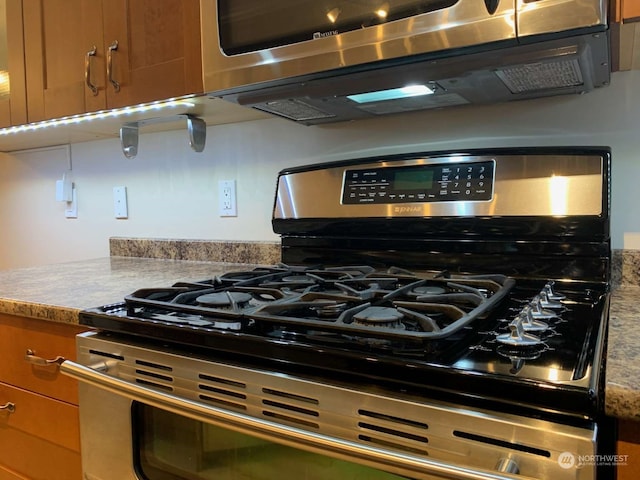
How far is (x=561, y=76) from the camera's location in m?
0.91

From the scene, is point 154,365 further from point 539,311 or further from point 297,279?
point 539,311

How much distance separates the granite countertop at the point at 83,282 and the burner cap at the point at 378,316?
1.89ft

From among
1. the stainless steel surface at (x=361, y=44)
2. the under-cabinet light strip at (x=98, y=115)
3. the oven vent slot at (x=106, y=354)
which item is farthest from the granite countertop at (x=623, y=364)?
the under-cabinet light strip at (x=98, y=115)

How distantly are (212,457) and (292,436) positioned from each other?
0.76 ft

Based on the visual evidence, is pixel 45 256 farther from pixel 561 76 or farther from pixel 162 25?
pixel 561 76

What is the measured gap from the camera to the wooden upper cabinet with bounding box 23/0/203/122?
1.17m

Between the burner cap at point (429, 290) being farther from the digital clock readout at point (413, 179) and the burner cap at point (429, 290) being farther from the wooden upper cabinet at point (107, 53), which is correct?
the wooden upper cabinet at point (107, 53)

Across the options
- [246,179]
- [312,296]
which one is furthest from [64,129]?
[312,296]

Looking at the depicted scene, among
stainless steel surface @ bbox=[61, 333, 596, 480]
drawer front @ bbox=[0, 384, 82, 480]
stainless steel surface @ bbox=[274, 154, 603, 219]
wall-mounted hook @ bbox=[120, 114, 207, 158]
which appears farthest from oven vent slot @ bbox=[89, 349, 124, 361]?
wall-mounted hook @ bbox=[120, 114, 207, 158]

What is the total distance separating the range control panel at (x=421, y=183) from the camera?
39.7 inches

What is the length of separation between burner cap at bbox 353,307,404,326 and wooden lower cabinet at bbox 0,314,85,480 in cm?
61

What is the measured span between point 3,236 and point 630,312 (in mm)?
2458

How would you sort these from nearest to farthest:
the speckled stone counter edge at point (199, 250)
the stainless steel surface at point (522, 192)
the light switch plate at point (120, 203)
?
the stainless steel surface at point (522, 192) → the speckled stone counter edge at point (199, 250) → the light switch plate at point (120, 203)

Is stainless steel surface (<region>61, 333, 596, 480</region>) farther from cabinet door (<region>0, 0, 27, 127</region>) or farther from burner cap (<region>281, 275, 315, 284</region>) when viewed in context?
cabinet door (<region>0, 0, 27, 127</region>)
